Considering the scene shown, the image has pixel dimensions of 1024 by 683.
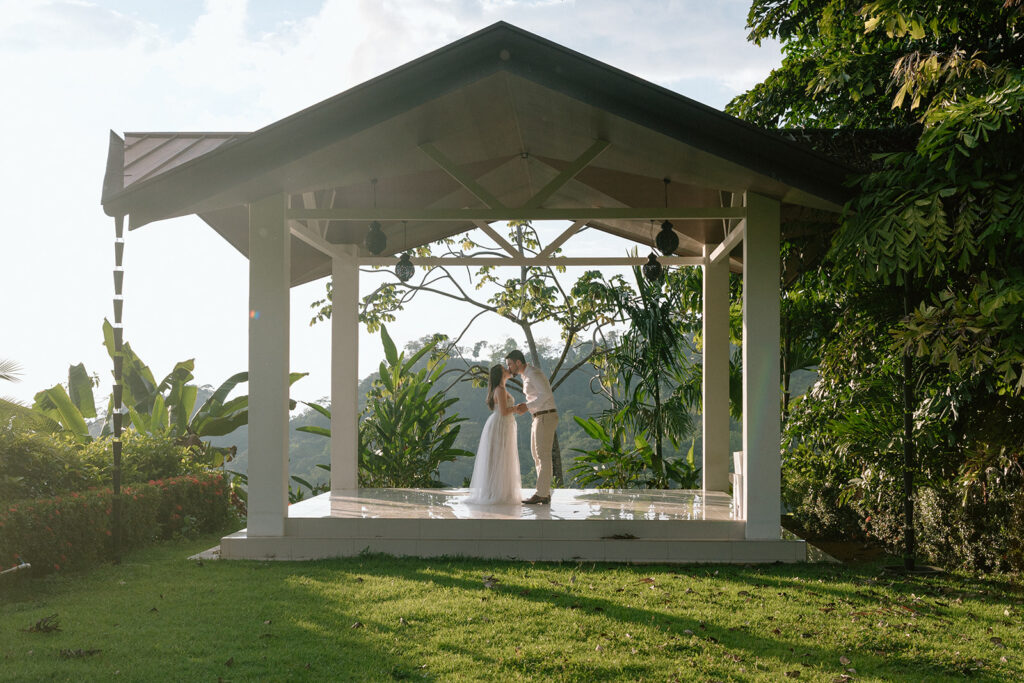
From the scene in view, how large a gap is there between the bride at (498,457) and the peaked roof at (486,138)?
2.66 metres

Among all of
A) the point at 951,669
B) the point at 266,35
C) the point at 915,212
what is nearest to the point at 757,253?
the point at 915,212

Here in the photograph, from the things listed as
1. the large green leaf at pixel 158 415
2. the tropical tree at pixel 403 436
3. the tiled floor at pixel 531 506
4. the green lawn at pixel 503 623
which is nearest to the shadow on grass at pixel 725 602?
the green lawn at pixel 503 623

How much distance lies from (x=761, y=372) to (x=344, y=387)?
513 cm

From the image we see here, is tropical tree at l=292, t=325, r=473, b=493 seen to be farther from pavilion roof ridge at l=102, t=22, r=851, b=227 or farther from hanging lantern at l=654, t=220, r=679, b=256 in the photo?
pavilion roof ridge at l=102, t=22, r=851, b=227

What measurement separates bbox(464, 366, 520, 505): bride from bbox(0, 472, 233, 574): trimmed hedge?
3154mm

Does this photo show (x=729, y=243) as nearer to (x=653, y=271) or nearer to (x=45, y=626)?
(x=653, y=271)

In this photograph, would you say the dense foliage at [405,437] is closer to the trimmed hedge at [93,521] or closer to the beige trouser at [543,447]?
A: the trimmed hedge at [93,521]

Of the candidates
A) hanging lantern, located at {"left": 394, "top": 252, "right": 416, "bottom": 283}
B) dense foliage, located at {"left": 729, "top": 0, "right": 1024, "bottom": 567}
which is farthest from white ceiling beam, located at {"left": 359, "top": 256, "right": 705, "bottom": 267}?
dense foliage, located at {"left": 729, "top": 0, "right": 1024, "bottom": 567}

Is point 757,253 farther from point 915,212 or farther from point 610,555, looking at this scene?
point 610,555

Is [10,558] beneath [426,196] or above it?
beneath

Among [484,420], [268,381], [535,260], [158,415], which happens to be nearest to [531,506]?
[535,260]

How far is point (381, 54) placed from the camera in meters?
12.4

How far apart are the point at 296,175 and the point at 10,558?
3711 mm

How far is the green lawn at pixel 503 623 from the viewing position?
14.5 feet
